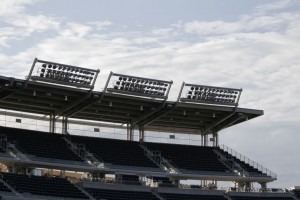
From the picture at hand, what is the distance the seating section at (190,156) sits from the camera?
74.9 metres

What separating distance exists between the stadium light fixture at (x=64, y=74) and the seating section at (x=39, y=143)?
574 cm

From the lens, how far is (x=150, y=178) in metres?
70.8

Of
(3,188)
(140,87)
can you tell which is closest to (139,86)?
(140,87)

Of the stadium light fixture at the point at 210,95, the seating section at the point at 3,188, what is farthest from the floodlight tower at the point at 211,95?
the seating section at the point at 3,188

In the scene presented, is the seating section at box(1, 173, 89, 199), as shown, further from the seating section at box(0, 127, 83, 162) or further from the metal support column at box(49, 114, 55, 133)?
the metal support column at box(49, 114, 55, 133)

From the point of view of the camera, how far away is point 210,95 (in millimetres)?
75625

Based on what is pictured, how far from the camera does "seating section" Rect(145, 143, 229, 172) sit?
246 feet

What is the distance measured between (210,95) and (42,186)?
71.0ft

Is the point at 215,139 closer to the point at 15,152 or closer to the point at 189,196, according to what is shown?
the point at 189,196

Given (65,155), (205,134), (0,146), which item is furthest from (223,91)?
(0,146)

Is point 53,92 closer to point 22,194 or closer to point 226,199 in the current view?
point 22,194

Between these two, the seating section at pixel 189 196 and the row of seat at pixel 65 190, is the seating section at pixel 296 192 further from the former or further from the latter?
the row of seat at pixel 65 190

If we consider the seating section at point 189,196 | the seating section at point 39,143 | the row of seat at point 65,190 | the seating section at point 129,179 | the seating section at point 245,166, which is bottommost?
the seating section at point 189,196

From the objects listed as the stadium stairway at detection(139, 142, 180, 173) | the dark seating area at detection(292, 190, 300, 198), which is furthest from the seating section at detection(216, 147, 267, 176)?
the stadium stairway at detection(139, 142, 180, 173)
